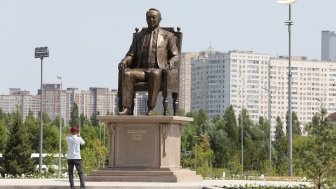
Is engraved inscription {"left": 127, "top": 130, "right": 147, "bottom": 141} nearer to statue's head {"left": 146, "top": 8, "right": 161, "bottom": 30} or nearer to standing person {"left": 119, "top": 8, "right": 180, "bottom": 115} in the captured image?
standing person {"left": 119, "top": 8, "right": 180, "bottom": 115}

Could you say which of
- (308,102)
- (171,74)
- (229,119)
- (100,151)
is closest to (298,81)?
(308,102)

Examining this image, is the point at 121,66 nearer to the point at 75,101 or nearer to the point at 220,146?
the point at 220,146

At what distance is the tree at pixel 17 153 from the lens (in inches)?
1913

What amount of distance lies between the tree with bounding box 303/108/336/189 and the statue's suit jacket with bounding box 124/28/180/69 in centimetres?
560

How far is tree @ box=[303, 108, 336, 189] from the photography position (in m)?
17.9

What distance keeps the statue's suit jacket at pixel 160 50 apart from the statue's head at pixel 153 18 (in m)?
0.18

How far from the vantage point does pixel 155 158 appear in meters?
22.2

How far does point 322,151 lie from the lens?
1800cm

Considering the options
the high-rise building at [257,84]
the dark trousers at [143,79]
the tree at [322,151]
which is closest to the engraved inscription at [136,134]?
the dark trousers at [143,79]

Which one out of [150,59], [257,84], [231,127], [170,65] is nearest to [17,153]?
[150,59]

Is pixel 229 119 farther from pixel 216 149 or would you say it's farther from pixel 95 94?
pixel 95 94

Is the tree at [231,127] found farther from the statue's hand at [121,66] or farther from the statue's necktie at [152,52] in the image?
the statue's hand at [121,66]

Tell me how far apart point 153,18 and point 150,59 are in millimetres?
904

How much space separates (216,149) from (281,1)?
5018 centimetres
